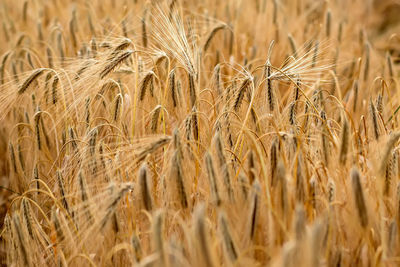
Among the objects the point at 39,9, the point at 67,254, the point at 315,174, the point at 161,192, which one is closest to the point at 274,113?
the point at 315,174

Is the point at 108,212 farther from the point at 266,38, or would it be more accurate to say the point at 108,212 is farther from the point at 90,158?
the point at 266,38

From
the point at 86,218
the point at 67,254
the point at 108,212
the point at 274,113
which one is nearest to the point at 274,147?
the point at 274,113

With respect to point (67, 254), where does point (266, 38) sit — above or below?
above

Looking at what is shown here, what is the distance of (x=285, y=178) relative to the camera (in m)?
1.47

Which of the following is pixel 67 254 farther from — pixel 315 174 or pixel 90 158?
pixel 315 174

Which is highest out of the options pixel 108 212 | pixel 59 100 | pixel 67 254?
pixel 59 100

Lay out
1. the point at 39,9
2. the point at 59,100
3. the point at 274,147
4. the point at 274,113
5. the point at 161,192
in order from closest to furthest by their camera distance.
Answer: the point at 274,147 < the point at 161,192 < the point at 274,113 < the point at 59,100 < the point at 39,9

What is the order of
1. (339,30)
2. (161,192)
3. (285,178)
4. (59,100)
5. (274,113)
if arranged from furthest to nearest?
(339,30) → (59,100) → (274,113) → (161,192) → (285,178)

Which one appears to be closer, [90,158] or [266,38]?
Answer: [90,158]

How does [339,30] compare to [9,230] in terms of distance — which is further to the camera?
[339,30]

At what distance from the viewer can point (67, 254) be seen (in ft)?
6.02

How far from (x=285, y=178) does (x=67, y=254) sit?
0.93 metres

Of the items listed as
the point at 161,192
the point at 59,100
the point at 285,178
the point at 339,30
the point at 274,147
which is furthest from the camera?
the point at 339,30

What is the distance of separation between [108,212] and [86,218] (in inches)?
7.9
